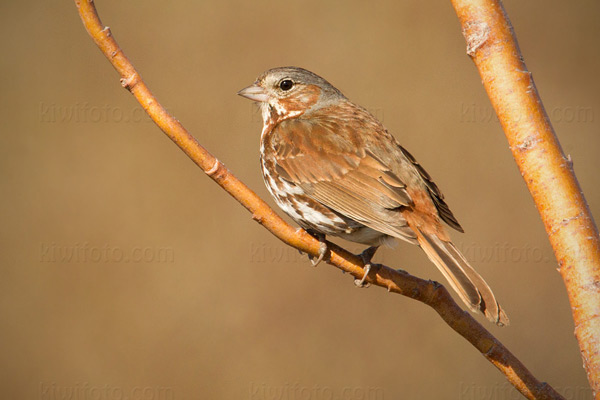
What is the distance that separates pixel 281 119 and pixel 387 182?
1.04 metres

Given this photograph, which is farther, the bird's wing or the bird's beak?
the bird's beak

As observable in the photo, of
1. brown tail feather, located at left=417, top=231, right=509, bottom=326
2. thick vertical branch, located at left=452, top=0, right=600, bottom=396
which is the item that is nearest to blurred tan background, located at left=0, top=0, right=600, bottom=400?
brown tail feather, located at left=417, top=231, right=509, bottom=326

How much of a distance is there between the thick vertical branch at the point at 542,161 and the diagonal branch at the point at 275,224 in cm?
60

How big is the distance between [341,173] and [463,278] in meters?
1.08

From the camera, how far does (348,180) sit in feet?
12.1

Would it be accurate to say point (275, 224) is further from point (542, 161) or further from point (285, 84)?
point (285, 84)

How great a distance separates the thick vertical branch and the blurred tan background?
4.51m

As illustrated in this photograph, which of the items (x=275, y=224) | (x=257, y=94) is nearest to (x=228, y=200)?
(x=257, y=94)

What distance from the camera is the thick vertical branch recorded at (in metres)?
2.04

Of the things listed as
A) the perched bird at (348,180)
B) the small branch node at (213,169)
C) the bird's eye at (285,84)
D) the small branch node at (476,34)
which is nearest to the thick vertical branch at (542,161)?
the small branch node at (476,34)

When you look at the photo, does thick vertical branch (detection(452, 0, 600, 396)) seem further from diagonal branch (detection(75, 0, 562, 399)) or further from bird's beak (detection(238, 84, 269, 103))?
bird's beak (detection(238, 84, 269, 103))

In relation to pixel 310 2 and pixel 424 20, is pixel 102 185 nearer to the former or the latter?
pixel 310 2

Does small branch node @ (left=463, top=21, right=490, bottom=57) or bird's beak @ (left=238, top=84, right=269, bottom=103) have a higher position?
bird's beak @ (left=238, top=84, right=269, bottom=103)

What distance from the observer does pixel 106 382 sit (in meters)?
6.62
